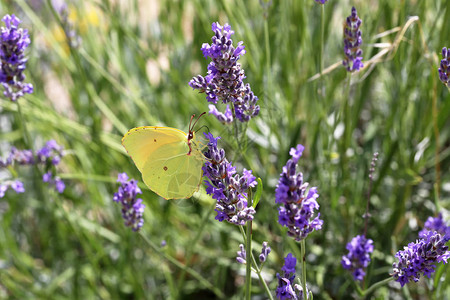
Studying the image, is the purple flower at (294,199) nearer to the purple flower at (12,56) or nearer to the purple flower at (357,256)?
the purple flower at (357,256)

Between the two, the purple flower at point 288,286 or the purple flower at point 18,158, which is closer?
the purple flower at point 288,286

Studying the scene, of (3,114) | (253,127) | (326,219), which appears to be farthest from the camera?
(3,114)

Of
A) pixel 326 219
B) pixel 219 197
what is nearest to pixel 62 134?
pixel 326 219

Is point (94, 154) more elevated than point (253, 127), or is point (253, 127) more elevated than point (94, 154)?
point (253, 127)

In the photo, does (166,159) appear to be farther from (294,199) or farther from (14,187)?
(294,199)

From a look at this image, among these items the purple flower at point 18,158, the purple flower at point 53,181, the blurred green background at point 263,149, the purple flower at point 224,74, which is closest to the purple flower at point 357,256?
the blurred green background at point 263,149

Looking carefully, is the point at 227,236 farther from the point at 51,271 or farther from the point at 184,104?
the point at 51,271

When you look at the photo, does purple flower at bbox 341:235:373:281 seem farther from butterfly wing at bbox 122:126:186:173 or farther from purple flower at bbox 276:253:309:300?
butterfly wing at bbox 122:126:186:173
